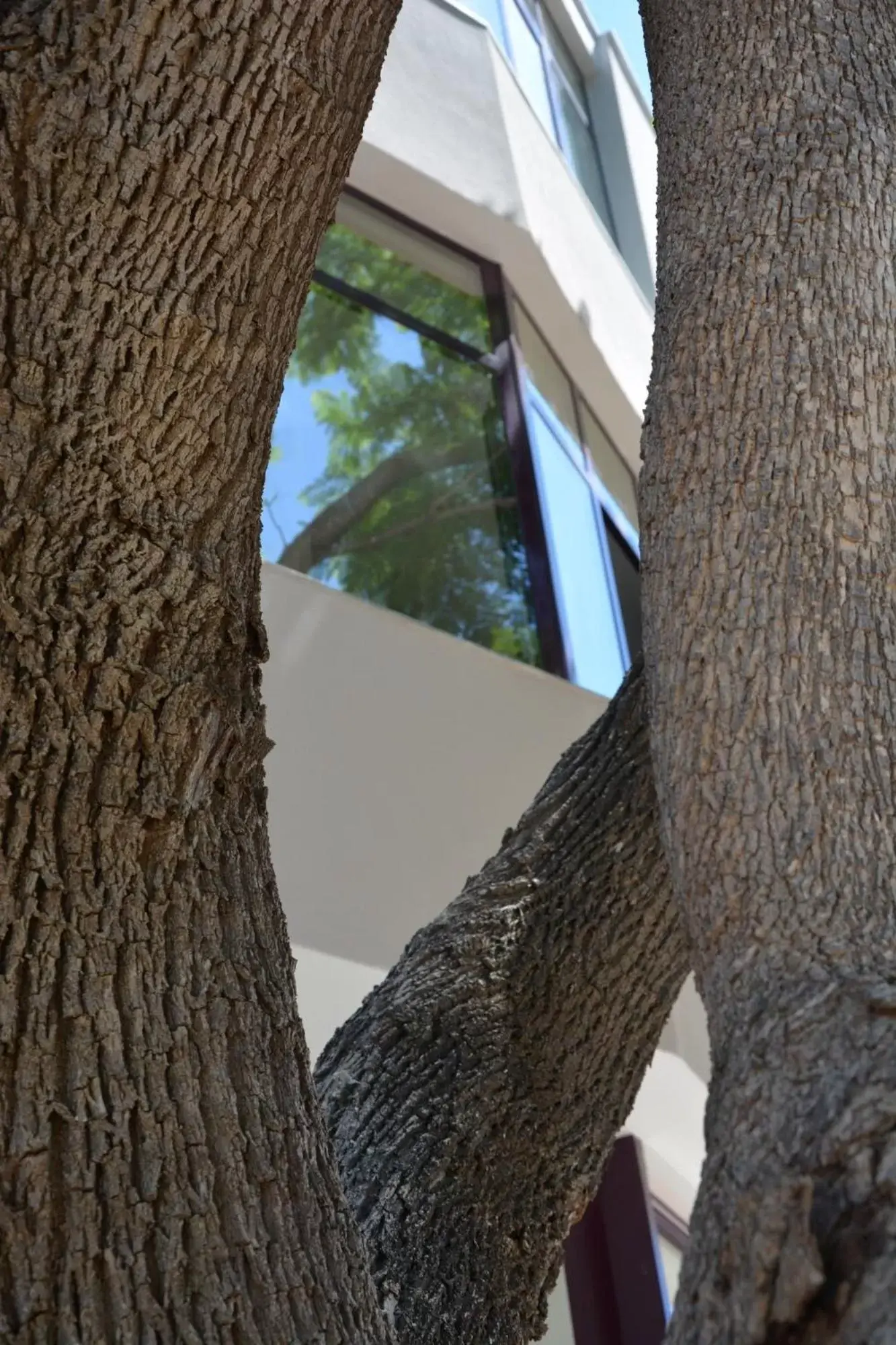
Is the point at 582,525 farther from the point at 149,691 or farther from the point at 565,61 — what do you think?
the point at 149,691

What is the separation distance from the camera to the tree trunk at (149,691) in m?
1.40

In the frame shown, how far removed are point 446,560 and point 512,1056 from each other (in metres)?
3.91

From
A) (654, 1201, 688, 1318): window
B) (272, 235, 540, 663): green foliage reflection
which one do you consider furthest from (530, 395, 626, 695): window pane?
(654, 1201, 688, 1318): window

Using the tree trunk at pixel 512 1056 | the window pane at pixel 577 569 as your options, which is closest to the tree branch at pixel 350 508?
the window pane at pixel 577 569

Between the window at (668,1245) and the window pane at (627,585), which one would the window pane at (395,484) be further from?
the window at (668,1245)

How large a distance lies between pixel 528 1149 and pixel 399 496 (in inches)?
160

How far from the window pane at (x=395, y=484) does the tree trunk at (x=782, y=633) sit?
3583 millimetres

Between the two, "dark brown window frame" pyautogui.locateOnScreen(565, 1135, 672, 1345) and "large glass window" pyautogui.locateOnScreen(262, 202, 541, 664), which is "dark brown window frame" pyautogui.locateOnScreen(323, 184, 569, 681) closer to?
"large glass window" pyautogui.locateOnScreen(262, 202, 541, 664)

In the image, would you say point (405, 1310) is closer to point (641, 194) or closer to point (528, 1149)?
point (528, 1149)

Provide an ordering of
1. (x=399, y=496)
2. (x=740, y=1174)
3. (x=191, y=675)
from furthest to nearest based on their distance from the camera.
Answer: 1. (x=399, y=496)
2. (x=191, y=675)
3. (x=740, y=1174)

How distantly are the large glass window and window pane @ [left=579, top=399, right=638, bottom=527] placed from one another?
158 cm

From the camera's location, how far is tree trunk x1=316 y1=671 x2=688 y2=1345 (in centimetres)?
A: 224

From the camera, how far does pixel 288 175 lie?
6.21ft

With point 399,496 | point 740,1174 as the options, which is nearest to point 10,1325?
point 740,1174
